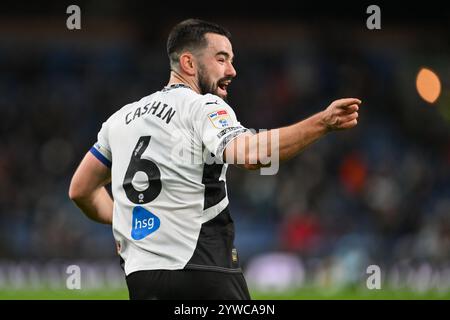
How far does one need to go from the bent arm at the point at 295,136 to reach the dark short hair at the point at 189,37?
889 millimetres

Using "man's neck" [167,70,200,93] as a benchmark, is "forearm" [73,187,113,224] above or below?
below

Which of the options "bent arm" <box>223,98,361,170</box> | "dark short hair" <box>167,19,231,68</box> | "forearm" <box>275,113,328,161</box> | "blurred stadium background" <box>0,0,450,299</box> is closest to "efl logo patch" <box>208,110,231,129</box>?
"bent arm" <box>223,98,361,170</box>

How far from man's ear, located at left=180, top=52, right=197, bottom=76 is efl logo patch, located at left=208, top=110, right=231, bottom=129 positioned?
1.80ft

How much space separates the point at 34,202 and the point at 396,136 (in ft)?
23.7

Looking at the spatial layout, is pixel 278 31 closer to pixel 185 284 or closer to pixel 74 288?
pixel 74 288

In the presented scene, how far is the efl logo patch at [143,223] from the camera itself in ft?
14.2

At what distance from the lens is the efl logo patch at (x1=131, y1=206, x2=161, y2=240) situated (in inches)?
170

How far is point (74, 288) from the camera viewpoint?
429 inches

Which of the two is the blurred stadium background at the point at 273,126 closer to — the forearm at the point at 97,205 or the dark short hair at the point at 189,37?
the forearm at the point at 97,205

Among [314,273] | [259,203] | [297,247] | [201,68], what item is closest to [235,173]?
[259,203]

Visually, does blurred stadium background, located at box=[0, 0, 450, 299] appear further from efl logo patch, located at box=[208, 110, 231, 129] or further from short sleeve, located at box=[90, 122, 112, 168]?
efl logo patch, located at box=[208, 110, 231, 129]

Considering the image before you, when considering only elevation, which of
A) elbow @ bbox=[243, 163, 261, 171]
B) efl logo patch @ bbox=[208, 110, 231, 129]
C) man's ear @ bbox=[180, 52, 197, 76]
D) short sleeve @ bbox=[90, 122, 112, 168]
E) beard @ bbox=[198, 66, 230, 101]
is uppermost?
man's ear @ bbox=[180, 52, 197, 76]

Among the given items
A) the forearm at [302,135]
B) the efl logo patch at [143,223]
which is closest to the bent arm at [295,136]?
the forearm at [302,135]

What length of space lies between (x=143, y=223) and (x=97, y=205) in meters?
0.75
